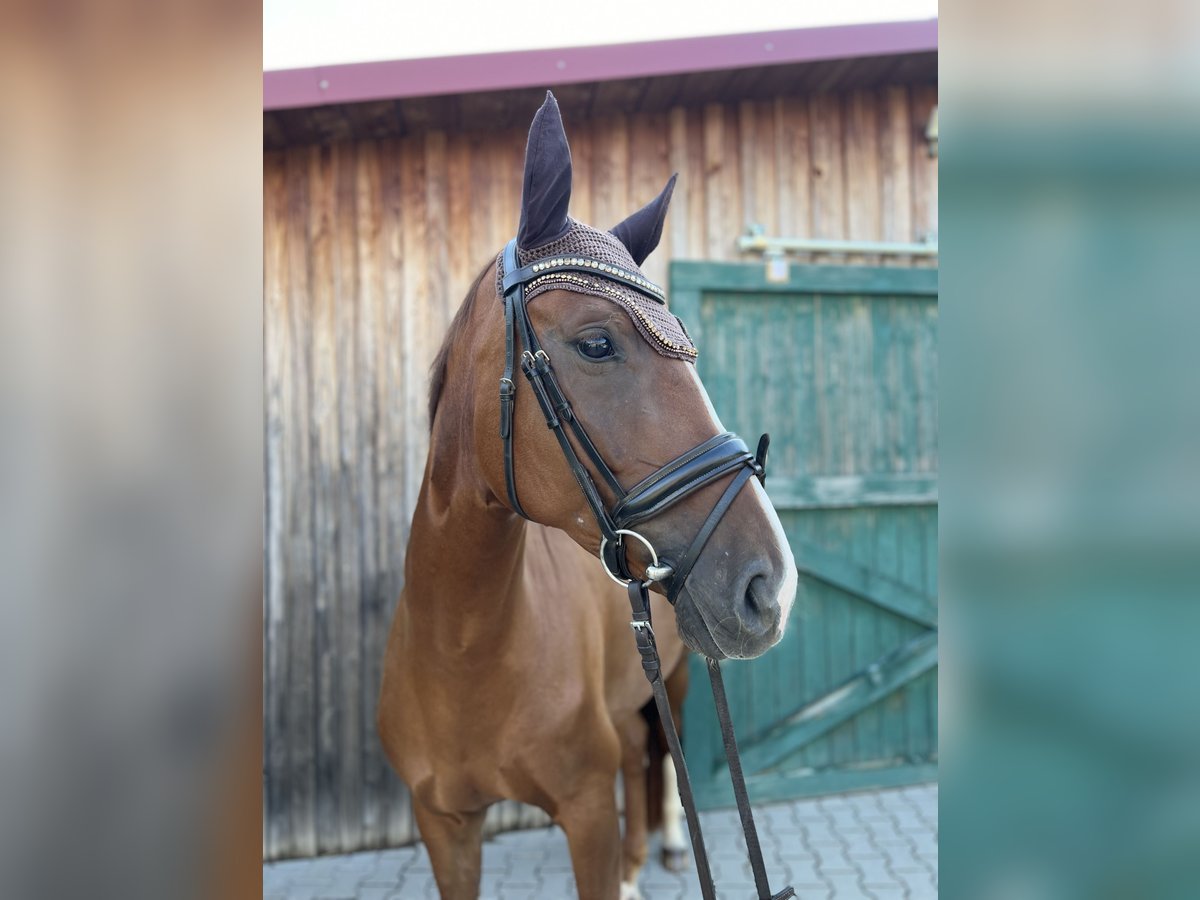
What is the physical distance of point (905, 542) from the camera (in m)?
4.34

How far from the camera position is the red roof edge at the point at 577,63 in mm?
3309

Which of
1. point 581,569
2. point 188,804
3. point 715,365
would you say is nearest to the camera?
point 188,804

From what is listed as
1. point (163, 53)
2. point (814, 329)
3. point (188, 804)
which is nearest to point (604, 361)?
point (163, 53)

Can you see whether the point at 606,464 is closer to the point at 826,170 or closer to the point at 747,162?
the point at 747,162

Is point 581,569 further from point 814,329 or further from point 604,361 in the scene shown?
point 814,329

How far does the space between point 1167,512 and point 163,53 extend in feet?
2.94

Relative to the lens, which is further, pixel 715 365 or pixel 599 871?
pixel 715 365

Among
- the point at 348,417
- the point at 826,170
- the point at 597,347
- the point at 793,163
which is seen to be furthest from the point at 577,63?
the point at 597,347

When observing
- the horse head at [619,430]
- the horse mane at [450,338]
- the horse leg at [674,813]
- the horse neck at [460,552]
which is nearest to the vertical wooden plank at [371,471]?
the horse leg at [674,813]

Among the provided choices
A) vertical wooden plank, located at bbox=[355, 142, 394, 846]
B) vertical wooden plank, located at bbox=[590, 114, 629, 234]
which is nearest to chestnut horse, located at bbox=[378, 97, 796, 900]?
vertical wooden plank, located at bbox=[355, 142, 394, 846]

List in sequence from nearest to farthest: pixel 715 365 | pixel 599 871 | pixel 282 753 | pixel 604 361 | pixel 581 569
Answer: pixel 604 361
pixel 599 871
pixel 581 569
pixel 282 753
pixel 715 365

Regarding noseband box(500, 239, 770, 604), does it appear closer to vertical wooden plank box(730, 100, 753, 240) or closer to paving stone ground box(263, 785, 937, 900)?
paving stone ground box(263, 785, 937, 900)

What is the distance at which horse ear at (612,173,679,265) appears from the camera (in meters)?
1.92

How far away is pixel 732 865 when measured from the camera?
142 inches
